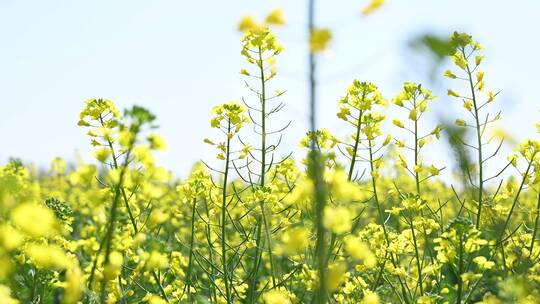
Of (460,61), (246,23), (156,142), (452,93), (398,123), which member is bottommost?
(156,142)

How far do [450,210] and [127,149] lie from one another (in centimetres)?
774

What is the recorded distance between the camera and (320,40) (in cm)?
162

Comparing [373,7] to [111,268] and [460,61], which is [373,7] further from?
[460,61]

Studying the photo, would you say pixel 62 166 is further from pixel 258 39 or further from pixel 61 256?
pixel 61 256

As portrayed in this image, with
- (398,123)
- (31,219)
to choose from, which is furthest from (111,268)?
(398,123)

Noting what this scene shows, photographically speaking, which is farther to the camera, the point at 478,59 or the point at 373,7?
the point at 478,59

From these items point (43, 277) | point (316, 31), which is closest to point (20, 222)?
point (316, 31)

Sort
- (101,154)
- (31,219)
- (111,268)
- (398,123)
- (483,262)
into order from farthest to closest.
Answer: (398,123) → (483,262) → (101,154) → (111,268) → (31,219)

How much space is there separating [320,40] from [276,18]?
16 centimetres

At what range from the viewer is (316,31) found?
5.37 feet

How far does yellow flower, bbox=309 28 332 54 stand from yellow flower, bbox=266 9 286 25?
0.12 meters

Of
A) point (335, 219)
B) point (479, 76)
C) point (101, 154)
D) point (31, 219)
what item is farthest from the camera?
point (479, 76)

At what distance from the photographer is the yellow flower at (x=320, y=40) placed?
63.8 inches

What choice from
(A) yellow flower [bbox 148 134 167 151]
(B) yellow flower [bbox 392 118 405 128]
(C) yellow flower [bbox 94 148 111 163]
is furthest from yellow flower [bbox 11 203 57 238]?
(B) yellow flower [bbox 392 118 405 128]
